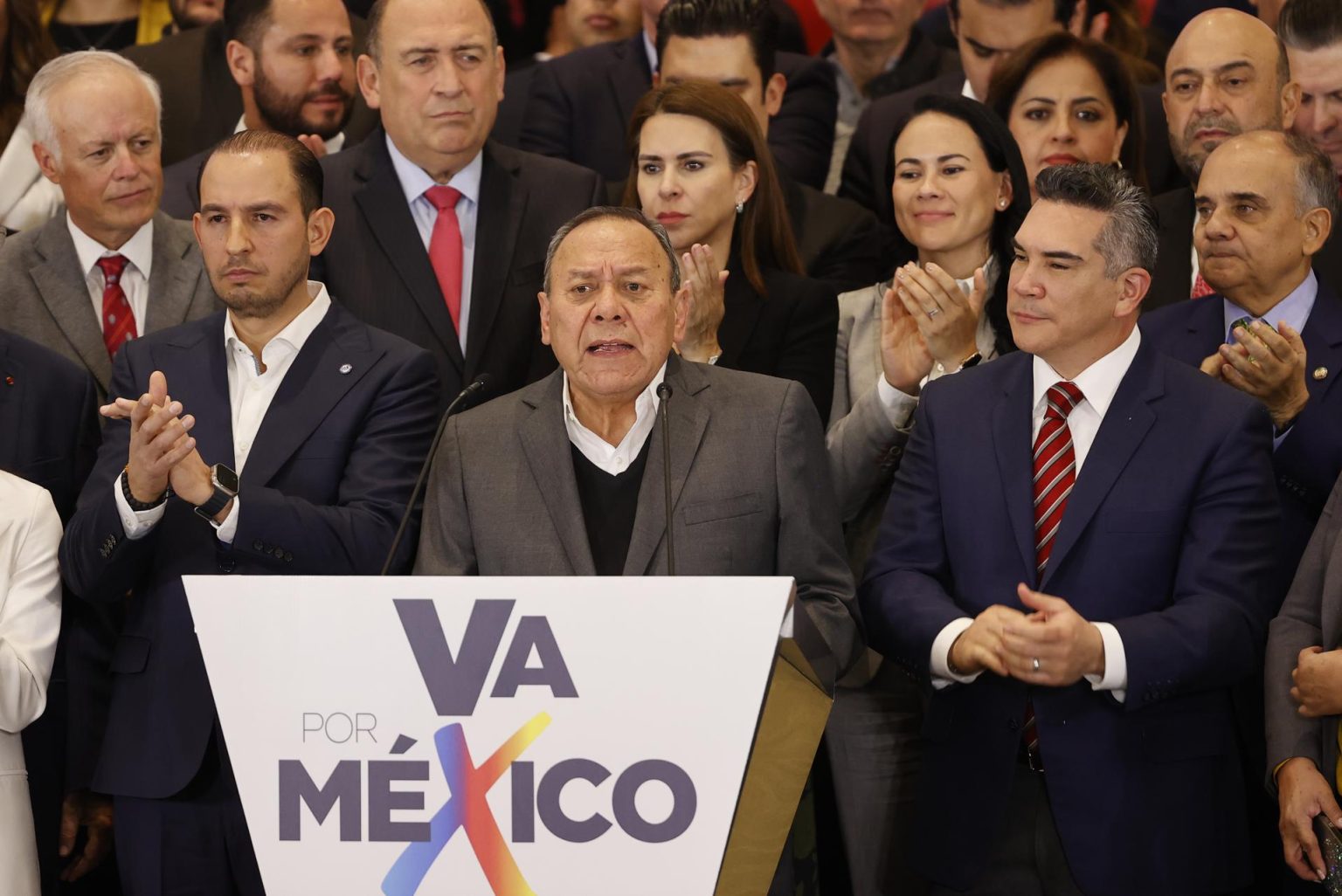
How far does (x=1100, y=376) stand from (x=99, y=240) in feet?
8.18

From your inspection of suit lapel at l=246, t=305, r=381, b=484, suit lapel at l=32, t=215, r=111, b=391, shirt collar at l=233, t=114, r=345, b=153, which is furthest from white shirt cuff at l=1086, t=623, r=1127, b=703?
shirt collar at l=233, t=114, r=345, b=153

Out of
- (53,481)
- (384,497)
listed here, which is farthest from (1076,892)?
(53,481)

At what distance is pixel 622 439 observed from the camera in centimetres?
365

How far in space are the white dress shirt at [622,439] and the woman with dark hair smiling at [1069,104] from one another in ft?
5.93

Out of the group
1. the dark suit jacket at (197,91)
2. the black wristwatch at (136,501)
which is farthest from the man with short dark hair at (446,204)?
the black wristwatch at (136,501)

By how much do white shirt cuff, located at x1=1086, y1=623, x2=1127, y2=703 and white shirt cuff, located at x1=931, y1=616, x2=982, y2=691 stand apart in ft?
0.78

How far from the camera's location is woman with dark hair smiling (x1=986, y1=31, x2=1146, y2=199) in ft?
16.3

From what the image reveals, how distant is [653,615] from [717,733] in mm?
206

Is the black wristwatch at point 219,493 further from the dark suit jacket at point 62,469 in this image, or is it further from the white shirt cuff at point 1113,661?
the white shirt cuff at point 1113,661

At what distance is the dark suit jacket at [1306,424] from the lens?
3.85 metres

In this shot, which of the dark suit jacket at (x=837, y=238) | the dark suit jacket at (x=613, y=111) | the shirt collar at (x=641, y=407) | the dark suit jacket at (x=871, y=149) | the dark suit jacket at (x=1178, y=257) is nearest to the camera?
the shirt collar at (x=641, y=407)

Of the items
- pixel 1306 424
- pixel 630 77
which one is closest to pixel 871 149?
pixel 630 77

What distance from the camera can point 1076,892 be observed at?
3438mm

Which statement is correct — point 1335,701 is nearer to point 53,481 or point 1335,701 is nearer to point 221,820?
point 221,820
